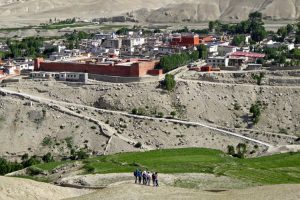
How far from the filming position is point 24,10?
489ft

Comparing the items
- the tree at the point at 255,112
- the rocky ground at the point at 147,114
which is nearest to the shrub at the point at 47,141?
the rocky ground at the point at 147,114

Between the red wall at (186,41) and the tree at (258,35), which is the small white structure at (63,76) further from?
the tree at (258,35)

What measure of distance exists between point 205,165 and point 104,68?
94.7 ft

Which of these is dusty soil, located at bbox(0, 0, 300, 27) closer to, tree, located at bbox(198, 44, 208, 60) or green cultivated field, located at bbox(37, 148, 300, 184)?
tree, located at bbox(198, 44, 208, 60)

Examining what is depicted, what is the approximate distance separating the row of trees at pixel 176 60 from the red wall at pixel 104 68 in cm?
108

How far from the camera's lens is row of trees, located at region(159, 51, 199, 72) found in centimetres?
5944

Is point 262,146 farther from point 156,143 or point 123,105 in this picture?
point 123,105

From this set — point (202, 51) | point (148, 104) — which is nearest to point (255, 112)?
point (148, 104)

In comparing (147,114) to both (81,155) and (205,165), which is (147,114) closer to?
(81,155)

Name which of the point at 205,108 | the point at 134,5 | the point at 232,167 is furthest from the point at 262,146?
the point at 134,5

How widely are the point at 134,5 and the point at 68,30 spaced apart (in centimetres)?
4509

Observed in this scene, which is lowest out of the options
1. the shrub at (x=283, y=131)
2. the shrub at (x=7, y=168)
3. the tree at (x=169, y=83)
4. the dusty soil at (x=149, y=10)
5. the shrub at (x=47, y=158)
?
the shrub at (x=47, y=158)

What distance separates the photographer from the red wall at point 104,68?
56.5 m

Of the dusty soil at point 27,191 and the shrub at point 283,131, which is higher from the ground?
the dusty soil at point 27,191
